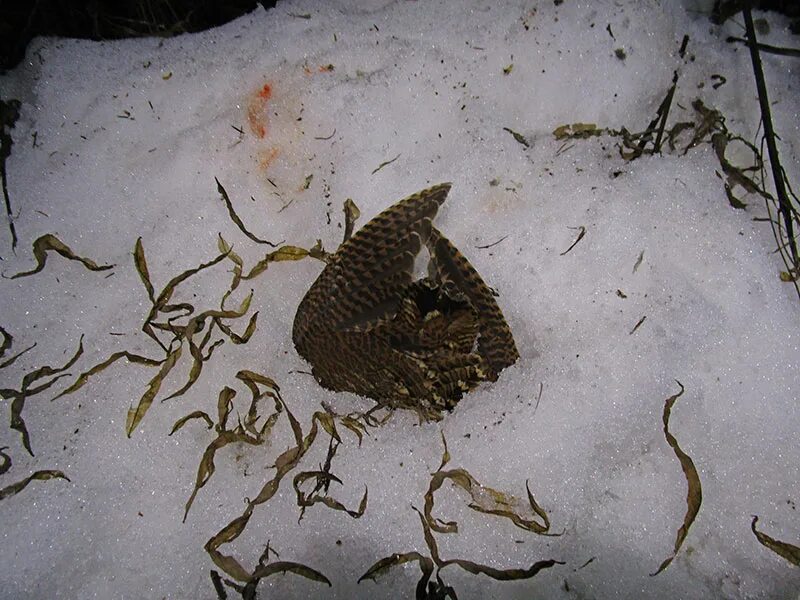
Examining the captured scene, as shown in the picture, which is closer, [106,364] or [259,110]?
[106,364]

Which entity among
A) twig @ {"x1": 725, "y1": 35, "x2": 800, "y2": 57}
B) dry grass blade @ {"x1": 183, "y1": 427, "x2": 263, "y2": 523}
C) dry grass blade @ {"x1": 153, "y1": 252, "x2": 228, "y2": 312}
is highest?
twig @ {"x1": 725, "y1": 35, "x2": 800, "y2": 57}

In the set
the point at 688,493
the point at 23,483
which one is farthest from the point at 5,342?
the point at 688,493

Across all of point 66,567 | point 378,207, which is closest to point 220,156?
point 378,207

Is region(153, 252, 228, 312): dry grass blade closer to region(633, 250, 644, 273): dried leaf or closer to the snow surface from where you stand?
the snow surface

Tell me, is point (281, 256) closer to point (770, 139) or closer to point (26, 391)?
point (26, 391)

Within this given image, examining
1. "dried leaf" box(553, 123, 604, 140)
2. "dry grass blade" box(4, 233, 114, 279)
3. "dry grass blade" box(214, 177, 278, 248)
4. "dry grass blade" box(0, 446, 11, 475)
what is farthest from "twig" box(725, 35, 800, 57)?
"dry grass blade" box(0, 446, 11, 475)

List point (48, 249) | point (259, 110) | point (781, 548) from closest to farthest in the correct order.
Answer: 1. point (781, 548)
2. point (48, 249)
3. point (259, 110)
